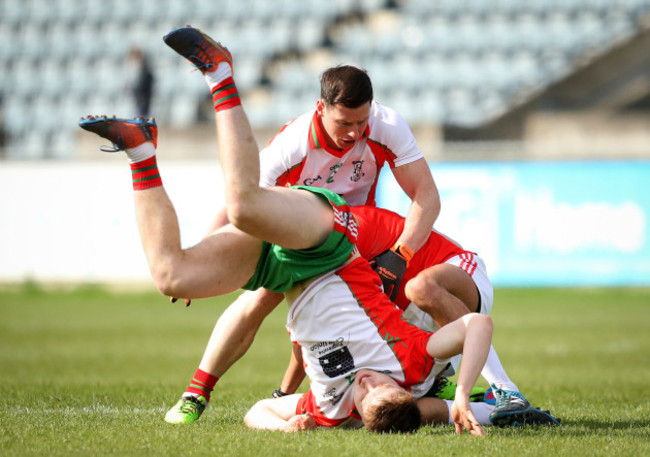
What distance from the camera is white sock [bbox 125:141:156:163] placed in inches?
181

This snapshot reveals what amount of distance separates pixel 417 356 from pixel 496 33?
17.8 meters

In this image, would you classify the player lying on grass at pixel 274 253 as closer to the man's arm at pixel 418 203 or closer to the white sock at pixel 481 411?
the white sock at pixel 481 411

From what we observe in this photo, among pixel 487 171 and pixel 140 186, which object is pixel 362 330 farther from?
pixel 487 171

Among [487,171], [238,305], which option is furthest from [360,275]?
[487,171]

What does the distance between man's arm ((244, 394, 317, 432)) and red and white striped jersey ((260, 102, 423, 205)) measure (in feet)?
4.58

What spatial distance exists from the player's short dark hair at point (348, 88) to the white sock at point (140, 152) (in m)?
1.19

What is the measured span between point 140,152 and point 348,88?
1291 mm

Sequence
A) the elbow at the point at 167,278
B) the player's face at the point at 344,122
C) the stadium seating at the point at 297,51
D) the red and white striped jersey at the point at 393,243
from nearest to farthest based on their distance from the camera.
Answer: the elbow at the point at 167,278, the player's face at the point at 344,122, the red and white striped jersey at the point at 393,243, the stadium seating at the point at 297,51

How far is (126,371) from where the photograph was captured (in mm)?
8766

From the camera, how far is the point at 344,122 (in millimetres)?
5375

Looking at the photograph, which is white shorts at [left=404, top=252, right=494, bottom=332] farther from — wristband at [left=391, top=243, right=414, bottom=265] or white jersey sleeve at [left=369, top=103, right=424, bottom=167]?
white jersey sleeve at [left=369, top=103, right=424, bottom=167]

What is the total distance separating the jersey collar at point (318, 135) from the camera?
5742mm

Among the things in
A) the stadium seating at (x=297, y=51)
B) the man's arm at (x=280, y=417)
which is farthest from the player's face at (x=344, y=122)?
the stadium seating at (x=297, y=51)

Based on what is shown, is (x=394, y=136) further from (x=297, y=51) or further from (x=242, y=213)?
(x=297, y=51)
